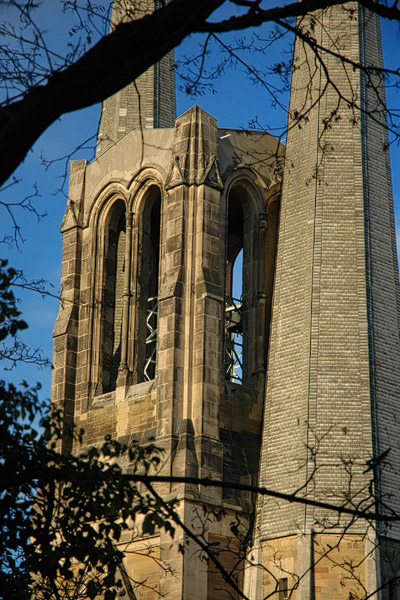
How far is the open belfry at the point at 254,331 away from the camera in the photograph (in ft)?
92.9

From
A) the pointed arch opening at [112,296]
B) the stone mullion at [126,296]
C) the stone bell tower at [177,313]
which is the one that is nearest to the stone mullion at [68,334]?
the stone bell tower at [177,313]

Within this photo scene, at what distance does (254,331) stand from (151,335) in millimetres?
3328

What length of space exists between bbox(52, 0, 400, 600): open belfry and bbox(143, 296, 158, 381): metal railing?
130 millimetres

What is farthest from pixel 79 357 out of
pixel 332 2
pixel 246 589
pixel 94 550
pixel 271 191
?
pixel 332 2

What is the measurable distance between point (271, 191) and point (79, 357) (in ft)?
24.9

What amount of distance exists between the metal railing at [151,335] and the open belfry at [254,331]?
13 centimetres

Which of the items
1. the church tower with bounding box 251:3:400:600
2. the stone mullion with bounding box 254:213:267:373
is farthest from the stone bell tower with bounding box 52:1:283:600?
the church tower with bounding box 251:3:400:600

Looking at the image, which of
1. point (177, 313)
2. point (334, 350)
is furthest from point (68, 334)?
point (334, 350)

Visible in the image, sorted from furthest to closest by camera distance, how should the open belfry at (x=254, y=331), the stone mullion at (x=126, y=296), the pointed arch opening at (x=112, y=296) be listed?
1. the pointed arch opening at (x=112, y=296)
2. the stone mullion at (x=126, y=296)
3. the open belfry at (x=254, y=331)

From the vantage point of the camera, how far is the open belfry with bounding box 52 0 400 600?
92.9 feet

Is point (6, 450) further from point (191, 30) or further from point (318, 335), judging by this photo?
point (318, 335)

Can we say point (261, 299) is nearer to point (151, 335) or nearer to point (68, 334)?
point (151, 335)

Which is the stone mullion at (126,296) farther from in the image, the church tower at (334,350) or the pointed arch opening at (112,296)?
the church tower at (334,350)

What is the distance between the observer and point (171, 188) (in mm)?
33656
